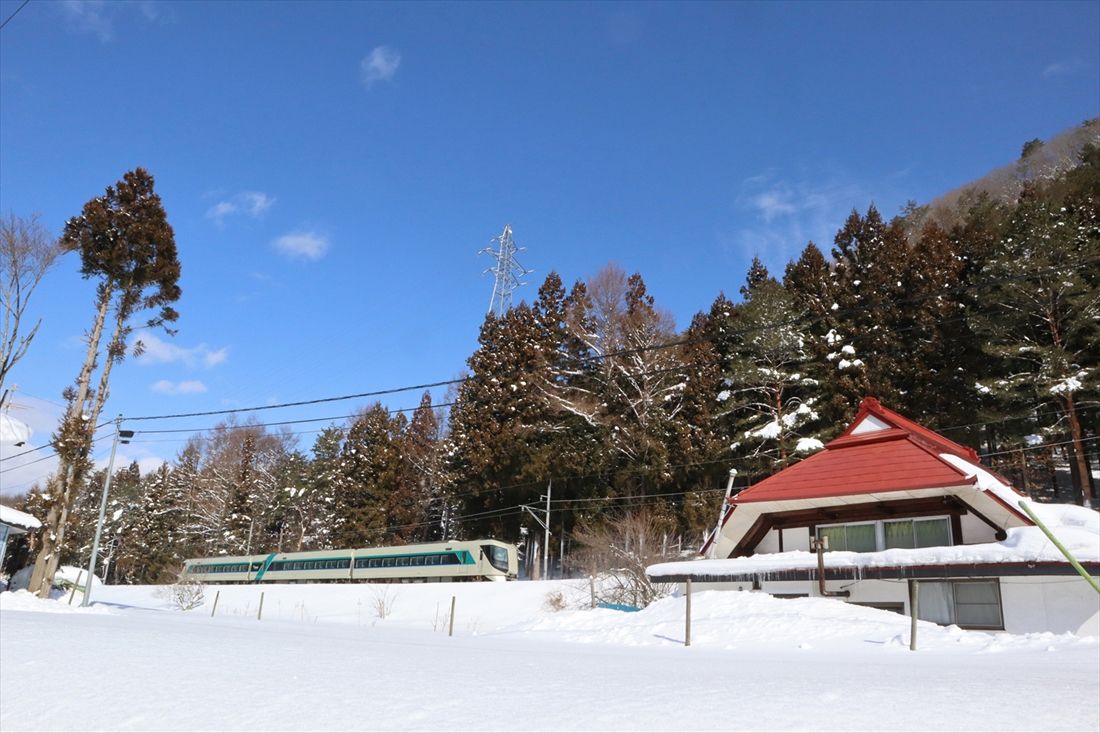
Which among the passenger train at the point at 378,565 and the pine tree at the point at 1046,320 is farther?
the passenger train at the point at 378,565

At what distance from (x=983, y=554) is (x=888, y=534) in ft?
11.6

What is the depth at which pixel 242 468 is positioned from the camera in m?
58.2

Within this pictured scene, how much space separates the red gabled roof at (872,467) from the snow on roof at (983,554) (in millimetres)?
1758

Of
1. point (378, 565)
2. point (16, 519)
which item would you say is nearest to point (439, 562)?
point (378, 565)

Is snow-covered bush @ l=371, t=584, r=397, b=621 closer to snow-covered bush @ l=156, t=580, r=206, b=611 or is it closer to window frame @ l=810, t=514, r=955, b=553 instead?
snow-covered bush @ l=156, t=580, r=206, b=611

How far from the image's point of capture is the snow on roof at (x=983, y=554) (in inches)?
574

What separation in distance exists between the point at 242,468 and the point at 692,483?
4219 cm

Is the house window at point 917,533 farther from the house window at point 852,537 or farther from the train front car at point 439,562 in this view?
the train front car at point 439,562

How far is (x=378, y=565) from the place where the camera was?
38.5 meters

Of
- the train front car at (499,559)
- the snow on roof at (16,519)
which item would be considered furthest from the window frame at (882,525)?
the snow on roof at (16,519)

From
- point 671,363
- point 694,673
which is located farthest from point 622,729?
point 671,363

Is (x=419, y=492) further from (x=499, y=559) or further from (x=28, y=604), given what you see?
(x=28, y=604)

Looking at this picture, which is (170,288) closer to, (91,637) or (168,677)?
(91,637)

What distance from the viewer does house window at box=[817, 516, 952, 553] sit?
18.0 metres
